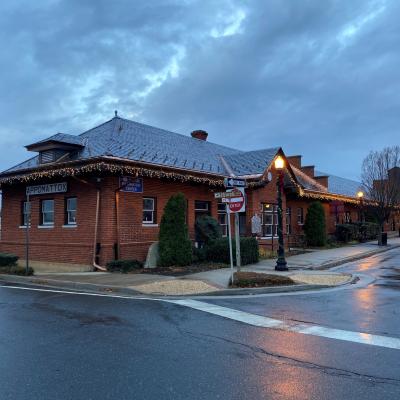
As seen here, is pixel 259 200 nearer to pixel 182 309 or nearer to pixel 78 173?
pixel 78 173

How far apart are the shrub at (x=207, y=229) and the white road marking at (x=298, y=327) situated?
9.36 m

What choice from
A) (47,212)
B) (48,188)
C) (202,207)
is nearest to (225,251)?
(202,207)

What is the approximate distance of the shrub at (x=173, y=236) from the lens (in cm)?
1712

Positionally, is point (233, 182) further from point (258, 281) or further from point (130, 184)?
point (130, 184)

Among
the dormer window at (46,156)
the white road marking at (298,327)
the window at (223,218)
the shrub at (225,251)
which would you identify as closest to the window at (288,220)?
the window at (223,218)

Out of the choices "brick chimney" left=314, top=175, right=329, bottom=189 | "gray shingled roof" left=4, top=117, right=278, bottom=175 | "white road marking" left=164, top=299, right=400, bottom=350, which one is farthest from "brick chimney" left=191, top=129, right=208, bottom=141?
"white road marking" left=164, top=299, right=400, bottom=350

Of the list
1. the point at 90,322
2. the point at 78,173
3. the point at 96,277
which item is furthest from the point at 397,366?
the point at 78,173

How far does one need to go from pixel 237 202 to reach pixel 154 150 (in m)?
9.20

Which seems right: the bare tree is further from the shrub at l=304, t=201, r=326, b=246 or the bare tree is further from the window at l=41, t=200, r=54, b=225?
the window at l=41, t=200, r=54, b=225

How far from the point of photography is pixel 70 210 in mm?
18984

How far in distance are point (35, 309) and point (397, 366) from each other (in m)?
6.95

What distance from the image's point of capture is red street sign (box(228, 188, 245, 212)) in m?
12.8

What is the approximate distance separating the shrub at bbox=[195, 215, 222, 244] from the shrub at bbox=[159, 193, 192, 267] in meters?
2.31

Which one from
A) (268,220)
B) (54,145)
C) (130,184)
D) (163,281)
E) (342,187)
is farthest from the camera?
(342,187)
